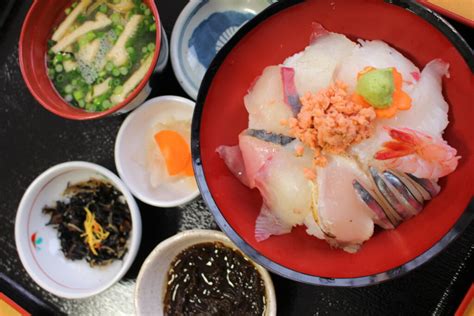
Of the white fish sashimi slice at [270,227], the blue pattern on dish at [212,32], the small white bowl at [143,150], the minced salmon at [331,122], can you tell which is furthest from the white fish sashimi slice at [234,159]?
the blue pattern on dish at [212,32]

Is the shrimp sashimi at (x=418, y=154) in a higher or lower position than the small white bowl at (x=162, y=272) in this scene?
higher

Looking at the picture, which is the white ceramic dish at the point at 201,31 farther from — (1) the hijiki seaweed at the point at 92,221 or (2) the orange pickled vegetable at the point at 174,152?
(1) the hijiki seaweed at the point at 92,221

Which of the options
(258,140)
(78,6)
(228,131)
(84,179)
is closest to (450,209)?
(258,140)

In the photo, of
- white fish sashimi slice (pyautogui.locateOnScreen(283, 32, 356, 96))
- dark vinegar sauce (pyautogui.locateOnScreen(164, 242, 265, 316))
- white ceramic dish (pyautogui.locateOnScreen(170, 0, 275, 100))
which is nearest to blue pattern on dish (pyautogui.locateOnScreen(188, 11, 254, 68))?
white ceramic dish (pyautogui.locateOnScreen(170, 0, 275, 100))

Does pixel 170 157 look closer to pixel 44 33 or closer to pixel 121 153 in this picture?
pixel 121 153

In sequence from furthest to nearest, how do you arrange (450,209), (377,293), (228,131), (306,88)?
1. (377,293)
2. (228,131)
3. (306,88)
4. (450,209)

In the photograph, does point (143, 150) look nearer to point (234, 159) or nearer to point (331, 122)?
point (234, 159)

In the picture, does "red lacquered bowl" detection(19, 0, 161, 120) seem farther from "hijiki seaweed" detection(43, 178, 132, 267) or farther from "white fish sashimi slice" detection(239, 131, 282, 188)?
"white fish sashimi slice" detection(239, 131, 282, 188)
